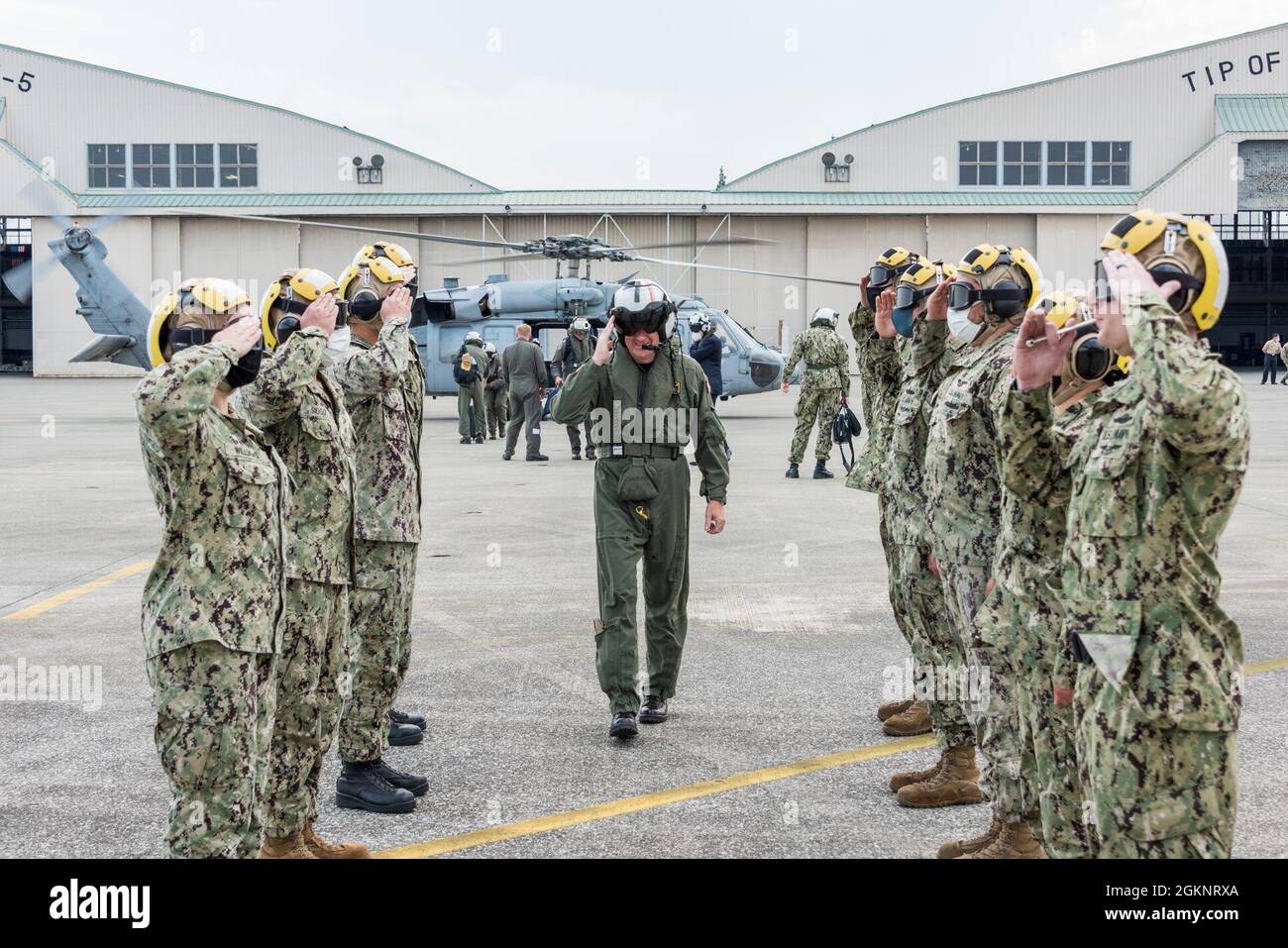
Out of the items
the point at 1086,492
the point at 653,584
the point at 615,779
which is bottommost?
the point at 615,779

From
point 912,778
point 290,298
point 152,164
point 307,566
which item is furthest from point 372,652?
point 152,164

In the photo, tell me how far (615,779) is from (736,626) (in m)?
2.93

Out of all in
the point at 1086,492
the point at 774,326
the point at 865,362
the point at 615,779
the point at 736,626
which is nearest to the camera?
the point at 1086,492

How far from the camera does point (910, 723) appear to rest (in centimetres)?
595

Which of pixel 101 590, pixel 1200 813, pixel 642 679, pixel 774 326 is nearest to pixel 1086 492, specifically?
pixel 1200 813

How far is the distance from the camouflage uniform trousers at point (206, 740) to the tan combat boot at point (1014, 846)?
2.38 m

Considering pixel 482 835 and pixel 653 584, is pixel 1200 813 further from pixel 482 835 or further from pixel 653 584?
pixel 653 584

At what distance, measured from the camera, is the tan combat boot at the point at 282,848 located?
169 inches

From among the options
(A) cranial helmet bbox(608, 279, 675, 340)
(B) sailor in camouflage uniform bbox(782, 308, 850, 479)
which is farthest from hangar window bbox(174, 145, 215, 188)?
(A) cranial helmet bbox(608, 279, 675, 340)

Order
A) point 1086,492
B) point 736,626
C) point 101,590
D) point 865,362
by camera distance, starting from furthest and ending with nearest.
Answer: point 101,590, point 736,626, point 865,362, point 1086,492

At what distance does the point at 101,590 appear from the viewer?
934 cm

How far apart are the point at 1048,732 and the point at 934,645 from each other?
1832mm

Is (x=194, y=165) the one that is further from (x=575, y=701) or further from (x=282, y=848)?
(x=282, y=848)
